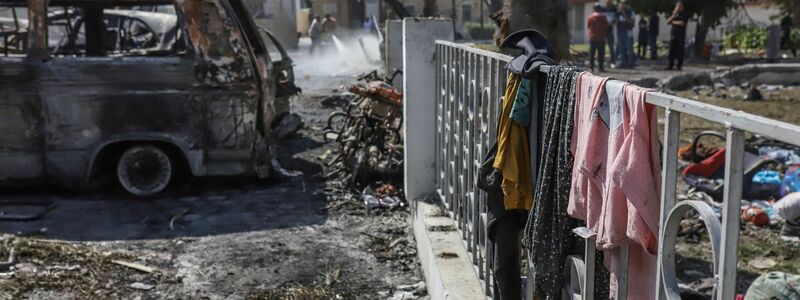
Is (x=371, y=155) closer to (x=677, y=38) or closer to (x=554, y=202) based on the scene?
(x=554, y=202)

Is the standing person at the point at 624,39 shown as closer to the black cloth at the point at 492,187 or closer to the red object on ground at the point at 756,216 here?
the red object on ground at the point at 756,216

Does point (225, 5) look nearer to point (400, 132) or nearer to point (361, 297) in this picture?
point (400, 132)

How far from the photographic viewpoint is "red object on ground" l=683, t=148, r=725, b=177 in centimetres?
712

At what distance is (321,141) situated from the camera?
9789 millimetres

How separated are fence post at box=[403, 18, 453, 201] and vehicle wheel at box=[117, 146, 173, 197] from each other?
222 cm

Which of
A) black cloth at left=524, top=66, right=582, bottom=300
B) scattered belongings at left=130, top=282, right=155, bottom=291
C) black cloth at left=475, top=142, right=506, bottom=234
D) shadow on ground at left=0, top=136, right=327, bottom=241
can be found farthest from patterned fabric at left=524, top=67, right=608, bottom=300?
shadow on ground at left=0, top=136, right=327, bottom=241

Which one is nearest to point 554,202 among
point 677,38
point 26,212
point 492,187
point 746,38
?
point 492,187

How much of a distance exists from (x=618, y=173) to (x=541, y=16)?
3243 mm

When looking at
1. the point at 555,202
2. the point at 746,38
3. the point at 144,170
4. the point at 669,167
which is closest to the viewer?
the point at 669,167

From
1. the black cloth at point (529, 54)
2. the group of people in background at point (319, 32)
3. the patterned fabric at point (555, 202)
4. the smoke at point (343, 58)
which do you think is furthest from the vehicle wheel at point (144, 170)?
the group of people in background at point (319, 32)

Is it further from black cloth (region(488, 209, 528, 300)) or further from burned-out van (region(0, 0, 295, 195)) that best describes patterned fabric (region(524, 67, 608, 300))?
burned-out van (region(0, 0, 295, 195))

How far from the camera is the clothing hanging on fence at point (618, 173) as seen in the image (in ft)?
6.41

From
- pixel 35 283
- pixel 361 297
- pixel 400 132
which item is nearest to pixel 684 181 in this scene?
pixel 400 132

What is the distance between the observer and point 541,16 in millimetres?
5066
